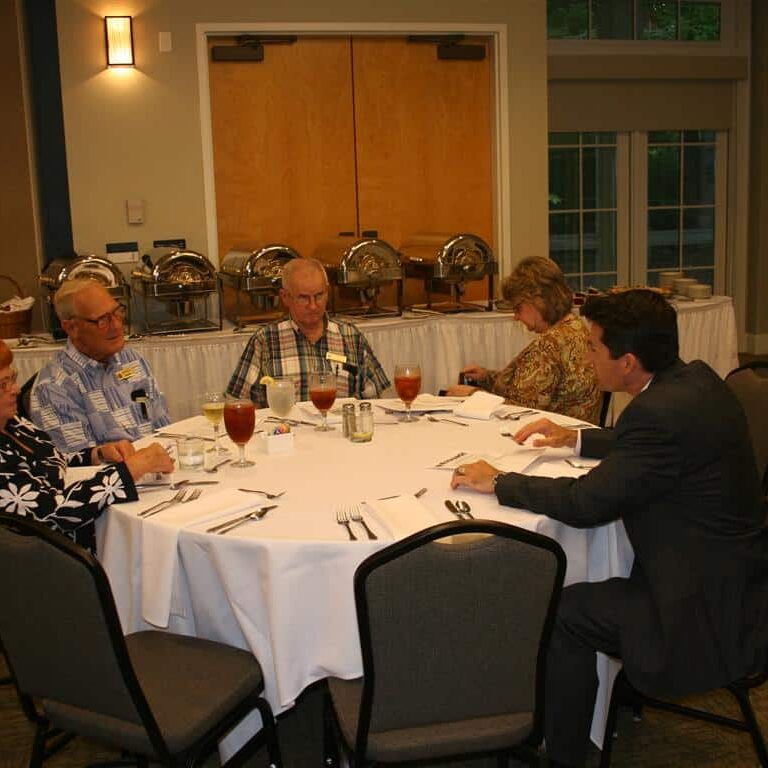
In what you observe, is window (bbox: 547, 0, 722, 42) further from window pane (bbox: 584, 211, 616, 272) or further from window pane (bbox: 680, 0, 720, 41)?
window pane (bbox: 584, 211, 616, 272)

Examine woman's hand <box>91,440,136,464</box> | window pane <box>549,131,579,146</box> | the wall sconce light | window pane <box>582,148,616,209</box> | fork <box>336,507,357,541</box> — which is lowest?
fork <box>336,507,357,541</box>

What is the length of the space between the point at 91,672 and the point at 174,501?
0.52 m

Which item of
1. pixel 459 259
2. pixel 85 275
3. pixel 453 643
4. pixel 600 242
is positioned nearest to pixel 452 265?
pixel 459 259

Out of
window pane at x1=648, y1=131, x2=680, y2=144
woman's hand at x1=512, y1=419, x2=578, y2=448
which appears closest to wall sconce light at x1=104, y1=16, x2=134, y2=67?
woman's hand at x1=512, y1=419, x2=578, y2=448

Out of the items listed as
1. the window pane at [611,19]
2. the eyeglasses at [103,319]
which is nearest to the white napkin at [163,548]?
the eyeglasses at [103,319]

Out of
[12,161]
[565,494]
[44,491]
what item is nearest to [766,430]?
[565,494]

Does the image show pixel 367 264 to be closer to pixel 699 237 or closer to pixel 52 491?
pixel 52 491

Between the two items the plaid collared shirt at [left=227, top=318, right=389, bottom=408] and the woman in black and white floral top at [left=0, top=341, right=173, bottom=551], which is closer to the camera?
the woman in black and white floral top at [left=0, top=341, right=173, bottom=551]

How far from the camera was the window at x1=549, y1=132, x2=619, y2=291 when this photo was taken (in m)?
8.12

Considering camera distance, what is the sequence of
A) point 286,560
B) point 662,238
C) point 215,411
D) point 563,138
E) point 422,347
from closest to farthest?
point 286,560
point 215,411
point 422,347
point 563,138
point 662,238

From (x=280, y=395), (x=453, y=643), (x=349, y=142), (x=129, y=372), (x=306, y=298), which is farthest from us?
(x=349, y=142)

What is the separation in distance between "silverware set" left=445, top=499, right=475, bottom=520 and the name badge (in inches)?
58.9

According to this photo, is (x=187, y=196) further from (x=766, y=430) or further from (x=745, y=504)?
(x=745, y=504)

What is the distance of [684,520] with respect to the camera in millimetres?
2164
